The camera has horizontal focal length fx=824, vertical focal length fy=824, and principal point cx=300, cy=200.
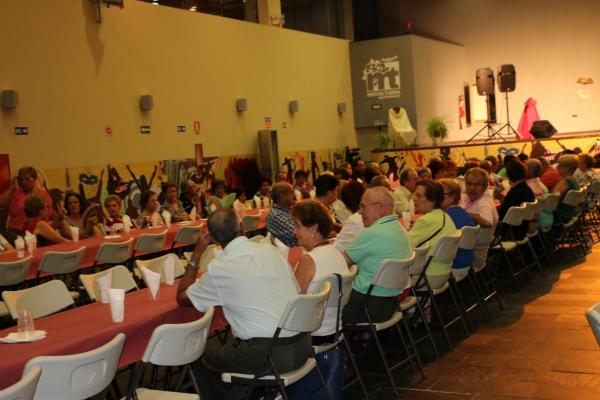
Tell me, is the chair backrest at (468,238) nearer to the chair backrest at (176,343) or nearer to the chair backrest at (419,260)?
the chair backrest at (419,260)

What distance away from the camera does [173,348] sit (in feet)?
11.3

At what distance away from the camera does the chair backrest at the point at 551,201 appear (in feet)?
29.9

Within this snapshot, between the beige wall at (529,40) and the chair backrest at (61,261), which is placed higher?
the beige wall at (529,40)

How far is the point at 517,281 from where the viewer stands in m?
8.41

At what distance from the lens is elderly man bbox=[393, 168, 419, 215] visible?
Answer: 921 centimetres

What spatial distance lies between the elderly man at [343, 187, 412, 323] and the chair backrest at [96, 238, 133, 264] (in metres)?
3.06

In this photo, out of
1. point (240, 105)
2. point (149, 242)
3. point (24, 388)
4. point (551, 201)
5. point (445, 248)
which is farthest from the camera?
point (240, 105)

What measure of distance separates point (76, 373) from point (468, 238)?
405 cm

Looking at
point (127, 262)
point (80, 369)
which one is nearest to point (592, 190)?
point (127, 262)

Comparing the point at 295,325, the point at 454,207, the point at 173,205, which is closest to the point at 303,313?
the point at 295,325

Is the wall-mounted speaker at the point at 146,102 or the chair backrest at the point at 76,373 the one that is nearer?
the chair backrest at the point at 76,373

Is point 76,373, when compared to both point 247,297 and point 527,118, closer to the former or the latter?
point 247,297

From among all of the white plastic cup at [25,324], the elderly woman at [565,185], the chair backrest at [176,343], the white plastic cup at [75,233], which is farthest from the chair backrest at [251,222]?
the chair backrest at [176,343]

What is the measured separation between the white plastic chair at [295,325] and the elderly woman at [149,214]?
5932mm
